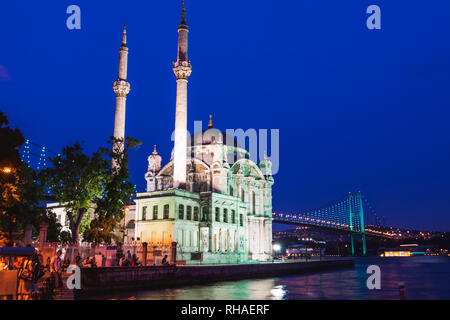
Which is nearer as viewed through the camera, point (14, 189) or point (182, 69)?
point (14, 189)

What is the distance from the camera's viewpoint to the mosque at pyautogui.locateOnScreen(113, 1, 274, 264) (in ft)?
142

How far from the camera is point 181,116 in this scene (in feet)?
153

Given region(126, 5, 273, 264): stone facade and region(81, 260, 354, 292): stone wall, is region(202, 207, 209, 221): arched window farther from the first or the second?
region(81, 260, 354, 292): stone wall

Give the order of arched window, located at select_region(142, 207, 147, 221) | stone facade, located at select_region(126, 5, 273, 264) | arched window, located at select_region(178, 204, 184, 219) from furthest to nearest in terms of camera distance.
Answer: arched window, located at select_region(142, 207, 147, 221) < arched window, located at select_region(178, 204, 184, 219) < stone facade, located at select_region(126, 5, 273, 264)

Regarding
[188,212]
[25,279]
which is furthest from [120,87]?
[25,279]

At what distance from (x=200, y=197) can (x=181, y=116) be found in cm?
898

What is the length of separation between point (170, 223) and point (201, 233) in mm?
4906

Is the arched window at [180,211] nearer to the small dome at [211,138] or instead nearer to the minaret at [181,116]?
the minaret at [181,116]

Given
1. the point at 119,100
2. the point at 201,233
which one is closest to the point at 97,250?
the point at 201,233

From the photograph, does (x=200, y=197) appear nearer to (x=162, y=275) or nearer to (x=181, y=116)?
(x=181, y=116)

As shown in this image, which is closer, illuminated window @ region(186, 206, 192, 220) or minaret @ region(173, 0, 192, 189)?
illuminated window @ region(186, 206, 192, 220)

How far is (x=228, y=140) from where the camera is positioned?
5959 cm

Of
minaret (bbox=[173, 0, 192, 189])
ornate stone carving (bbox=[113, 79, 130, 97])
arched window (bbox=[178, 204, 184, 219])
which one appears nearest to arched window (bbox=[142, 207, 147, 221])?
minaret (bbox=[173, 0, 192, 189])
